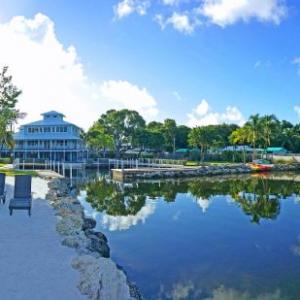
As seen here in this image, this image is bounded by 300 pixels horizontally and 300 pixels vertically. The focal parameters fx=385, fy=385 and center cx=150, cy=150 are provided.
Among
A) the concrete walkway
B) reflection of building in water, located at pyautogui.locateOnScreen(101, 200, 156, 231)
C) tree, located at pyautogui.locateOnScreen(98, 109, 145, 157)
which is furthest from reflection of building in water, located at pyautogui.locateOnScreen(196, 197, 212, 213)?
tree, located at pyautogui.locateOnScreen(98, 109, 145, 157)

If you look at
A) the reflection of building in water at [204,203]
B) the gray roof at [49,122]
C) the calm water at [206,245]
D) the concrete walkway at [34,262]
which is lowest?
the calm water at [206,245]

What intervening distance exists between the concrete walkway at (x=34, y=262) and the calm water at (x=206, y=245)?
1964mm

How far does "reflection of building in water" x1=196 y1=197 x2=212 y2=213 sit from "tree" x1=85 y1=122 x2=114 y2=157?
153ft

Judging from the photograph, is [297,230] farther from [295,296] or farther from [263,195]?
[263,195]

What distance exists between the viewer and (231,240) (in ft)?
41.9

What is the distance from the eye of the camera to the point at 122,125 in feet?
258

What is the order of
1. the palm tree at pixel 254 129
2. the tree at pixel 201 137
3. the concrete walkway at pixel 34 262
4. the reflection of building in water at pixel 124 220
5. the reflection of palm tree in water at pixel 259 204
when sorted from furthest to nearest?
the palm tree at pixel 254 129, the tree at pixel 201 137, the reflection of palm tree in water at pixel 259 204, the reflection of building in water at pixel 124 220, the concrete walkway at pixel 34 262

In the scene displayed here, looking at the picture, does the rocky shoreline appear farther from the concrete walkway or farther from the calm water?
the calm water

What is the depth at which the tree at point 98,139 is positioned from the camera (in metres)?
68.6

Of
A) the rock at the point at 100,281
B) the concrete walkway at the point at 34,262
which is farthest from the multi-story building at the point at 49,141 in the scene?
the rock at the point at 100,281

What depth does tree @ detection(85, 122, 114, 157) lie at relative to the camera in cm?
6862

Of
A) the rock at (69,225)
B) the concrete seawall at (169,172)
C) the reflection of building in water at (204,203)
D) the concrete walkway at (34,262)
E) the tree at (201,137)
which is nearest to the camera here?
the concrete walkway at (34,262)

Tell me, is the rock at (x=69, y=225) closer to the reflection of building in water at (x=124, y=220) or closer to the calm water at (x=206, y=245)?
the calm water at (x=206, y=245)

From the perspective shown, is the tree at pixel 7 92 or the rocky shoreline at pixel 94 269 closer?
the rocky shoreline at pixel 94 269
